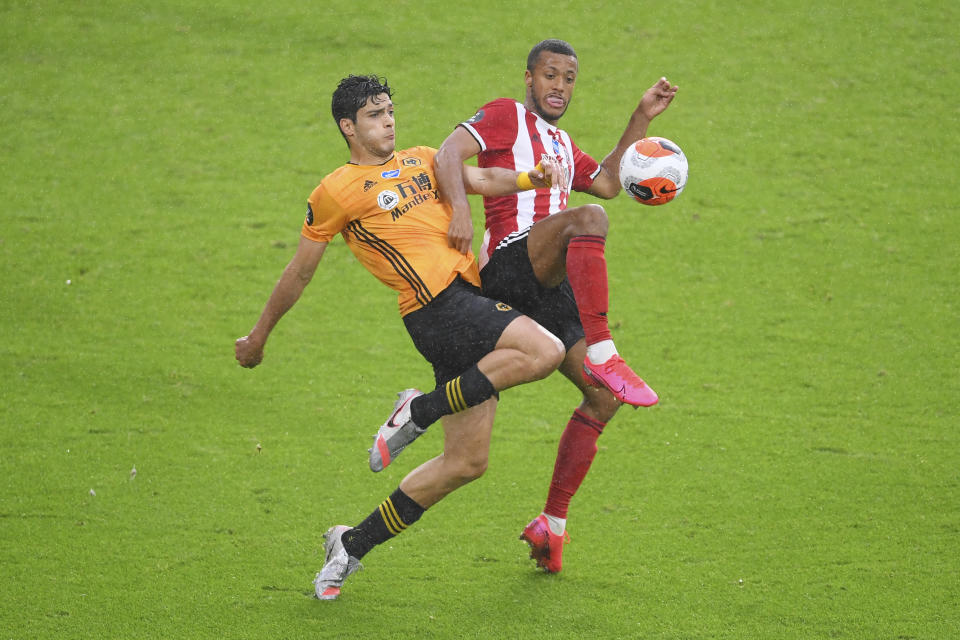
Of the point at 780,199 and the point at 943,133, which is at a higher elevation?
the point at 943,133

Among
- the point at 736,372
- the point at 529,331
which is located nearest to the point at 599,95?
the point at 736,372

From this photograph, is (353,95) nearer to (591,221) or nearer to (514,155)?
(514,155)

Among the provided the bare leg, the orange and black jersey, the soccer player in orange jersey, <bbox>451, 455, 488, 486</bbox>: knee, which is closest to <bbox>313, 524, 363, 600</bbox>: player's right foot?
the soccer player in orange jersey

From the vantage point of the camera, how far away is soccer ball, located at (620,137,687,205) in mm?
4402

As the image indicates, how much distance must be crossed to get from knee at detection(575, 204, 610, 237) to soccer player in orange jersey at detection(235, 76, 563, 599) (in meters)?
0.27

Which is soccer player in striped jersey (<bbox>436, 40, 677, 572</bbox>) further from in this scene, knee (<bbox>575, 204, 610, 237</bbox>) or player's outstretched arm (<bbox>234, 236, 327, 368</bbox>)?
player's outstretched arm (<bbox>234, 236, 327, 368</bbox>)

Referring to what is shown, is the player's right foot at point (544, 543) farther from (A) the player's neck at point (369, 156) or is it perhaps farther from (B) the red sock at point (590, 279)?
(A) the player's neck at point (369, 156)

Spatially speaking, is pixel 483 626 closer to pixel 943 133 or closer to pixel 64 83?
pixel 943 133

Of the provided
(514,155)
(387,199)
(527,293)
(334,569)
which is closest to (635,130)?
(514,155)

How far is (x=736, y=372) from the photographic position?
262 inches

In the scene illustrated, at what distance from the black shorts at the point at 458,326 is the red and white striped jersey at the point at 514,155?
1.25 feet

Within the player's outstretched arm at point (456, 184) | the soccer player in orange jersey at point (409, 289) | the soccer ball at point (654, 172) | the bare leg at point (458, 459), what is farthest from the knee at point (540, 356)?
the soccer ball at point (654, 172)

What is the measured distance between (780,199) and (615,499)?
13.4 ft

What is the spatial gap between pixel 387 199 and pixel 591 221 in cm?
90
